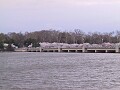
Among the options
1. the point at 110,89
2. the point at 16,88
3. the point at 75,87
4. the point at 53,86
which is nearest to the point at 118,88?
the point at 110,89

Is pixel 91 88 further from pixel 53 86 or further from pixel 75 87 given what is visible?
pixel 53 86

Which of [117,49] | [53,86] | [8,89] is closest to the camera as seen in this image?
[8,89]

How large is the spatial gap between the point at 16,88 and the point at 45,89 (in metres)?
3.14

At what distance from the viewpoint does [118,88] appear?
120 feet

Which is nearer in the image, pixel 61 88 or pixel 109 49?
pixel 61 88

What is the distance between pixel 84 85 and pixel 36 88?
6.18m

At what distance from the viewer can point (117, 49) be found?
637ft

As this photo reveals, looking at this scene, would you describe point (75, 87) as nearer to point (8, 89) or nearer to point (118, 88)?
point (118, 88)

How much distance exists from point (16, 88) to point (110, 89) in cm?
964

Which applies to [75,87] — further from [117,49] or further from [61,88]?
[117,49]

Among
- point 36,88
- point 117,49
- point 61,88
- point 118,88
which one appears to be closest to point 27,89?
point 36,88

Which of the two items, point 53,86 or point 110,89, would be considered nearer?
point 110,89

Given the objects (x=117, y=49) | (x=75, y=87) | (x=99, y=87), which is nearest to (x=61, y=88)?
(x=75, y=87)

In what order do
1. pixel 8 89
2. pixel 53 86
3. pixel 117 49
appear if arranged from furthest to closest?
pixel 117 49, pixel 53 86, pixel 8 89
